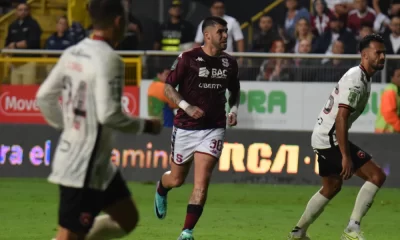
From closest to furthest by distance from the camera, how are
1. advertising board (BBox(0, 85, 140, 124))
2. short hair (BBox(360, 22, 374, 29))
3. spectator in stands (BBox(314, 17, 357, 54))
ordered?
1. advertising board (BBox(0, 85, 140, 124))
2. spectator in stands (BBox(314, 17, 357, 54))
3. short hair (BBox(360, 22, 374, 29))

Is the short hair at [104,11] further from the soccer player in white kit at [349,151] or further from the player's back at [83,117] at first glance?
the soccer player in white kit at [349,151]

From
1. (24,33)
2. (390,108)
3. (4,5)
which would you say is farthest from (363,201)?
(4,5)

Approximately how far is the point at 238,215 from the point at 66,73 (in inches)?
288

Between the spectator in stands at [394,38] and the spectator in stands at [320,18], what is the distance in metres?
1.44

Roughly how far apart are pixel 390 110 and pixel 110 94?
12.4 m

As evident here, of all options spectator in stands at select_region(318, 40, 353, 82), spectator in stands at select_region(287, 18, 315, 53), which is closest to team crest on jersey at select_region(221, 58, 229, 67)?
spectator in stands at select_region(318, 40, 353, 82)

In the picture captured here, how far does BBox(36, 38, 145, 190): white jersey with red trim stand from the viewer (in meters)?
7.21

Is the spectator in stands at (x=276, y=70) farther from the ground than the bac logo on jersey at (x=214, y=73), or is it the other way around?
the bac logo on jersey at (x=214, y=73)

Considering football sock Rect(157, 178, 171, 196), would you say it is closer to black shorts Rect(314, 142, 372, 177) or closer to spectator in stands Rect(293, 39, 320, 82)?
black shorts Rect(314, 142, 372, 177)

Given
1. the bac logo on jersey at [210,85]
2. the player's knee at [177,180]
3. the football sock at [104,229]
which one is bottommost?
the player's knee at [177,180]

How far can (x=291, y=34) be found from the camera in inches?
852

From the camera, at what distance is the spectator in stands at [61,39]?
843 inches

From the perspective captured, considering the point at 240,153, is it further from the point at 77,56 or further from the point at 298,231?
the point at 77,56

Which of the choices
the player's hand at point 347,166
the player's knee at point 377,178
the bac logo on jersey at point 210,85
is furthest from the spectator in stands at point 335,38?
the player's hand at point 347,166
